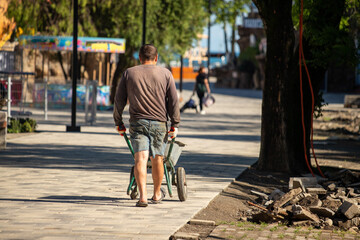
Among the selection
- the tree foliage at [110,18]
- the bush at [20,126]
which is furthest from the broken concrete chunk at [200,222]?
the tree foliage at [110,18]

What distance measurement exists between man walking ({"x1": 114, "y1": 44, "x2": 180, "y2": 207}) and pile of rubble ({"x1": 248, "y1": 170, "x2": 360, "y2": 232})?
4.09ft

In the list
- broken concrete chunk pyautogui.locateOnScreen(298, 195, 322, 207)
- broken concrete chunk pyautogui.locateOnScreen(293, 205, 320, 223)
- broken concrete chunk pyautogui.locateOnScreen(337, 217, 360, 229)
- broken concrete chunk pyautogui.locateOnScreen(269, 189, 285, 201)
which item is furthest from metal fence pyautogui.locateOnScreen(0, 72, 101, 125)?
broken concrete chunk pyautogui.locateOnScreen(337, 217, 360, 229)

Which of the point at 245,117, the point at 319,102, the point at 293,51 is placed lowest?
the point at 245,117

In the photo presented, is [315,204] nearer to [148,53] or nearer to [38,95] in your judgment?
[148,53]

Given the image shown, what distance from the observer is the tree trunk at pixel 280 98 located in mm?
11148

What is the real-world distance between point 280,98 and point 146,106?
4.34 m

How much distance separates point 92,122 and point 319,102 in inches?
372

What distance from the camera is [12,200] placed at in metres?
7.94

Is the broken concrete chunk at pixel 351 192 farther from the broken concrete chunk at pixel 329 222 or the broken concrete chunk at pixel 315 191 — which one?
the broken concrete chunk at pixel 329 222

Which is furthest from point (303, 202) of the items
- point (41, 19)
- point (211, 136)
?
point (41, 19)

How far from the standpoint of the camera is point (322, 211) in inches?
296

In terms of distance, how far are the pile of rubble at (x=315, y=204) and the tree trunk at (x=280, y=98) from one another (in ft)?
4.06

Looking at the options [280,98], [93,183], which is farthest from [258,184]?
[93,183]

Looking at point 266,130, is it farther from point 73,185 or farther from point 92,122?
point 92,122
